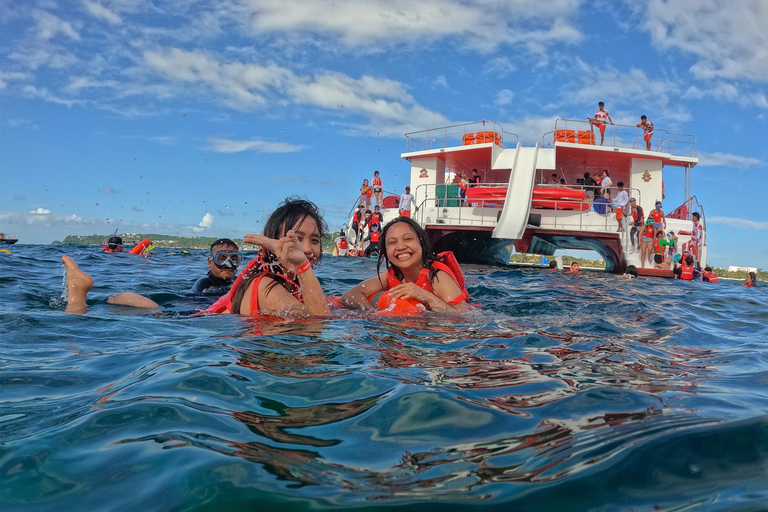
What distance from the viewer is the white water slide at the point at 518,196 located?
609 inches

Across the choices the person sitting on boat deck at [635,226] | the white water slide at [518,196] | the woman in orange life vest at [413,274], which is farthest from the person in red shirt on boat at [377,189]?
the woman in orange life vest at [413,274]

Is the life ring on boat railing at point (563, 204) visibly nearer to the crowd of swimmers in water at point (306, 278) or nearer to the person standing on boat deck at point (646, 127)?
the person standing on boat deck at point (646, 127)

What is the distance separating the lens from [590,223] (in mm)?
16484

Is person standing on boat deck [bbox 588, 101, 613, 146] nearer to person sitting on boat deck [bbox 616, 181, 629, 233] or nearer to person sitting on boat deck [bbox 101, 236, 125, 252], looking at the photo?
person sitting on boat deck [bbox 616, 181, 629, 233]

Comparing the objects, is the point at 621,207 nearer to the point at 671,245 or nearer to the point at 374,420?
the point at 671,245

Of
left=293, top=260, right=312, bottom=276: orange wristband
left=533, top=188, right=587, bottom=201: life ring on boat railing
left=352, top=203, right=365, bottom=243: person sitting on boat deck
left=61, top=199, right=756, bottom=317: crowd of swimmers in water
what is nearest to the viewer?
left=293, top=260, right=312, bottom=276: orange wristband

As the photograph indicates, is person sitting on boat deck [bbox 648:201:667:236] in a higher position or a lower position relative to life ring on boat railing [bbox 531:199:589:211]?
Result: lower

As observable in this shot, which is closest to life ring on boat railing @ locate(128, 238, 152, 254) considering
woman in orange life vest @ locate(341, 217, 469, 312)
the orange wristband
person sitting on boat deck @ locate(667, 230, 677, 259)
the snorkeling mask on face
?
the snorkeling mask on face

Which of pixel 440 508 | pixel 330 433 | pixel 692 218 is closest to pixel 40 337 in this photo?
pixel 330 433

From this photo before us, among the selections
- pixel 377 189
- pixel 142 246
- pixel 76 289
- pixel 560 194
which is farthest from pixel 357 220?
pixel 76 289

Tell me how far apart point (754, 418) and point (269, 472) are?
163cm

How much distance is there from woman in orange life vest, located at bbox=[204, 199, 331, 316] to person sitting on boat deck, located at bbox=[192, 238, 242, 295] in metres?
1.85

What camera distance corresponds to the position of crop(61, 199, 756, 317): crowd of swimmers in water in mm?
4020

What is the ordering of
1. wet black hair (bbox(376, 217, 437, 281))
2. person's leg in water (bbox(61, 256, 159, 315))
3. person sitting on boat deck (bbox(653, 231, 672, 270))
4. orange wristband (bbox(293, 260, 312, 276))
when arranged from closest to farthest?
orange wristband (bbox(293, 260, 312, 276)) < person's leg in water (bbox(61, 256, 159, 315)) < wet black hair (bbox(376, 217, 437, 281)) < person sitting on boat deck (bbox(653, 231, 672, 270))
